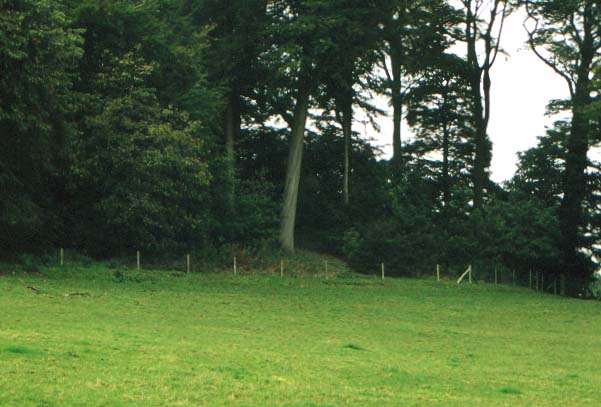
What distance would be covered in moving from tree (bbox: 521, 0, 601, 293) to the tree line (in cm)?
13

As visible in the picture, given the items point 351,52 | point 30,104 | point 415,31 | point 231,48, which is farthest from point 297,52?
point 30,104

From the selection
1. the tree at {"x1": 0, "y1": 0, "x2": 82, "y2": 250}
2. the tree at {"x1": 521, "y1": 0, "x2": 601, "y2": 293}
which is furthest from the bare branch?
the tree at {"x1": 0, "y1": 0, "x2": 82, "y2": 250}

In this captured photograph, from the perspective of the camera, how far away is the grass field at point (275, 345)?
1353 cm

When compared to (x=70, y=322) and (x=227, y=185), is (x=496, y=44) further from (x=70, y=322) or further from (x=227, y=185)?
(x=70, y=322)

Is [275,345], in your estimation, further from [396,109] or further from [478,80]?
[396,109]

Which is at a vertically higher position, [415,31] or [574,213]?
[415,31]

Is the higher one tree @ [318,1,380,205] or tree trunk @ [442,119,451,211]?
tree @ [318,1,380,205]

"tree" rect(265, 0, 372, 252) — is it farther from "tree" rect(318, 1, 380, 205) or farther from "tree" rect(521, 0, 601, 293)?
"tree" rect(521, 0, 601, 293)

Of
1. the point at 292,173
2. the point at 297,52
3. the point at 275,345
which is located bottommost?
the point at 275,345

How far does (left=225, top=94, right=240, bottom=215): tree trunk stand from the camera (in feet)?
185

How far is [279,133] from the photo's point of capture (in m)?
73.9

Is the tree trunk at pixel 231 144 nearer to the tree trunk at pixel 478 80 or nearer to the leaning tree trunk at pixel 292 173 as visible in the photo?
the leaning tree trunk at pixel 292 173

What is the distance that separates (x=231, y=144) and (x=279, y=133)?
1357 centimetres

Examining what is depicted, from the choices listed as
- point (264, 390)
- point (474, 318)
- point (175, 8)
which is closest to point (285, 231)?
point (175, 8)
